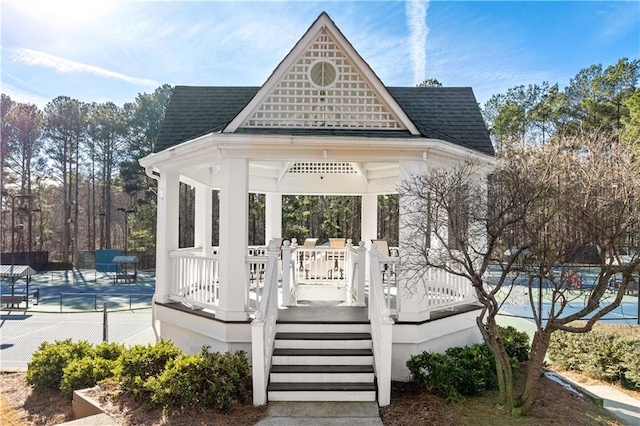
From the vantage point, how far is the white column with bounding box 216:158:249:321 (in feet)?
22.1

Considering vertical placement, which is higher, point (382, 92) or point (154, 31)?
point (154, 31)

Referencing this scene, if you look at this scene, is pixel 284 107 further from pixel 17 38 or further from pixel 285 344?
pixel 17 38

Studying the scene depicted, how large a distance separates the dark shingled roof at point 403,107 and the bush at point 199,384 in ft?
17.8

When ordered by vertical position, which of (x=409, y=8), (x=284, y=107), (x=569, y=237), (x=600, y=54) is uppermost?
(x=600, y=54)

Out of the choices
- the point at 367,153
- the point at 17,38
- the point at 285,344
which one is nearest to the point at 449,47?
the point at 367,153

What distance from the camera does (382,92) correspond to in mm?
7051

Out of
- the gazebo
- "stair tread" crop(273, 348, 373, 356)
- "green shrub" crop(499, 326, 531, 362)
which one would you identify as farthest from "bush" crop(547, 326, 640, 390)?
the gazebo

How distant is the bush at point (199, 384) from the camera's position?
209 inches

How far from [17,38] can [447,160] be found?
12.2 metres

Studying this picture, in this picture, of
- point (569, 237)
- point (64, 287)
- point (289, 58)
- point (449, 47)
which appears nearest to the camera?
point (569, 237)

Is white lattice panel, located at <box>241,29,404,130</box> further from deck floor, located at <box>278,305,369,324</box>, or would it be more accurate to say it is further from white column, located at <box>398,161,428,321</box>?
deck floor, located at <box>278,305,369,324</box>

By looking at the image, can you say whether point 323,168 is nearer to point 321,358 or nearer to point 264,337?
point 321,358

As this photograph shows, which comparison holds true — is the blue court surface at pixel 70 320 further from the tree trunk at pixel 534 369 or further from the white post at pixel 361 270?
the tree trunk at pixel 534 369

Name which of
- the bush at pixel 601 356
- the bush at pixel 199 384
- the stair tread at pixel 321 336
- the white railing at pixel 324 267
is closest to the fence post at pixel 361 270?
the stair tread at pixel 321 336
